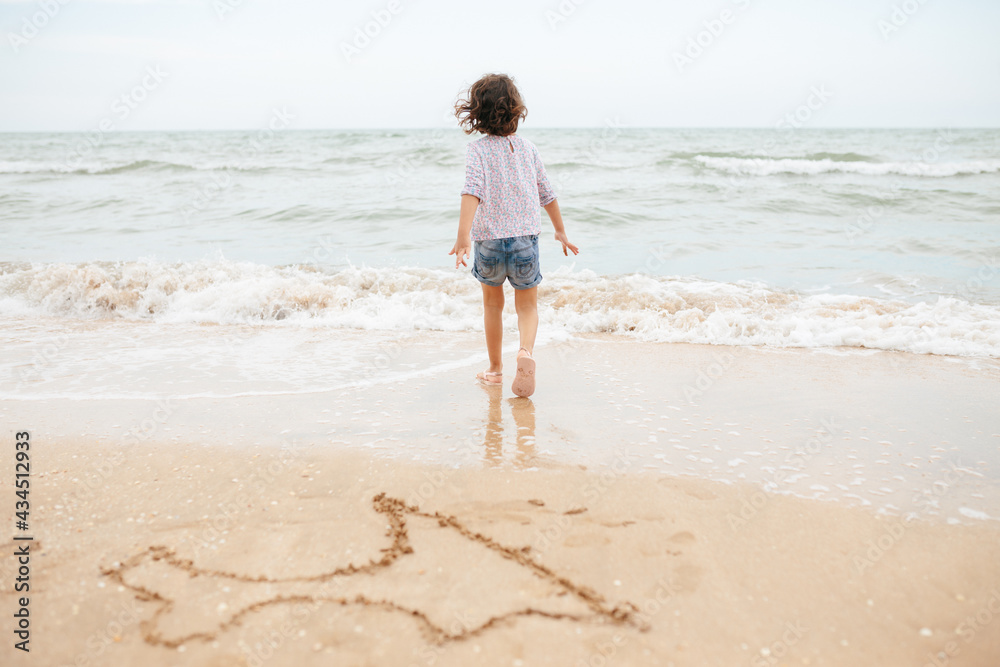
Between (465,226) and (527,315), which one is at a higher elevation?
(465,226)

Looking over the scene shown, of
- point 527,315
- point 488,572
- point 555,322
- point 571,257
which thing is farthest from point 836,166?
point 488,572

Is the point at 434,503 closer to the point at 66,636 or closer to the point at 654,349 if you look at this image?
the point at 66,636

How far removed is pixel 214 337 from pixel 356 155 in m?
17.0

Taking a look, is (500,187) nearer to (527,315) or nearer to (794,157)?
(527,315)

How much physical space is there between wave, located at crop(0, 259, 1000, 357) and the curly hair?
6.84 feet

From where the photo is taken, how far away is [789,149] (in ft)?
80.2

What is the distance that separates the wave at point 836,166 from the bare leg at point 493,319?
1557cm

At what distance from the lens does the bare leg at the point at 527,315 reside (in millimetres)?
3635

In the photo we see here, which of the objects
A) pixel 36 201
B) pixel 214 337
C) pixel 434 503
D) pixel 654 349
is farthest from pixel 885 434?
pixel 36 201

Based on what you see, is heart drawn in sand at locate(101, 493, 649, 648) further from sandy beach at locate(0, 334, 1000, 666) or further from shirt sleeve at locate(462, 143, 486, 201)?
shirt sleeve at locate(462, 143, 486, 201)

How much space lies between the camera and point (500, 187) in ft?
11.2

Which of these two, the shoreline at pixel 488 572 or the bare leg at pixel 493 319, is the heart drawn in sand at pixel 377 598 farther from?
the bare leg at pixel 493 319

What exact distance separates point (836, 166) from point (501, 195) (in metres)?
19.6

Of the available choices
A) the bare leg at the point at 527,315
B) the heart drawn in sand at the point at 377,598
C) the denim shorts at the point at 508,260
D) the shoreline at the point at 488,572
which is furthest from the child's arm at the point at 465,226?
the heart drawn in sand at the point at 377,598
